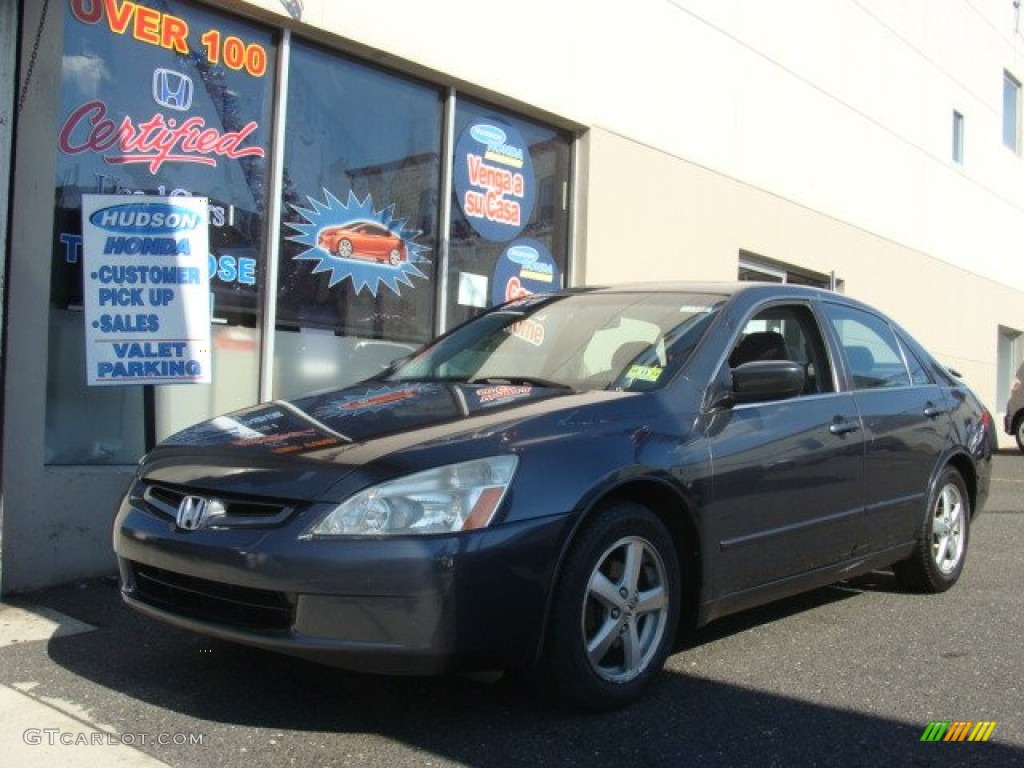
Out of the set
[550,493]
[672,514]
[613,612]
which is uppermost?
[550,493]

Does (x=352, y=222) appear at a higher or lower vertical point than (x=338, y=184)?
lower

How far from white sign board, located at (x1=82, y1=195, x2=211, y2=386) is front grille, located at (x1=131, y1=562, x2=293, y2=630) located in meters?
1.99

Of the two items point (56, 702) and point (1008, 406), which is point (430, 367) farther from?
point (1008, 406)

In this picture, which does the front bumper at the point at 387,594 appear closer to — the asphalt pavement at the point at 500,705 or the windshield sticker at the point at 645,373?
the asphalt pavement at the point at 500,705

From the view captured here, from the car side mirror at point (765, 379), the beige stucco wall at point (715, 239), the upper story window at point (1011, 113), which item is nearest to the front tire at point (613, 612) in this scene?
the car side mirror at point (765, 379)

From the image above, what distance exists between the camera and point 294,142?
695 centimetres

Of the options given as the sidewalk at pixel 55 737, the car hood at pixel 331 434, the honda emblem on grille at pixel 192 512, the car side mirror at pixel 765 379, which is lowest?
the sidewalk at pixel 55 737

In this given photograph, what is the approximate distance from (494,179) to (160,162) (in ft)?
10.0

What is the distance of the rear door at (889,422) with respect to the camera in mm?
4770

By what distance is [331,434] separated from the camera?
346 centimetres

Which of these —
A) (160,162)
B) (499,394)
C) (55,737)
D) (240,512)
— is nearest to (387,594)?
(240,512)

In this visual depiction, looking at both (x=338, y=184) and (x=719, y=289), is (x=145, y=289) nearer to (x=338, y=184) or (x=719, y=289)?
(x=338, y=184)

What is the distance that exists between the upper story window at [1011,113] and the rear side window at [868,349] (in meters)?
15.9

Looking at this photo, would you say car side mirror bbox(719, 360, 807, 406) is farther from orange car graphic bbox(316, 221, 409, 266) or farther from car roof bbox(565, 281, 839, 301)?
orange car graphic bbox(316, 221, 409, 266)
